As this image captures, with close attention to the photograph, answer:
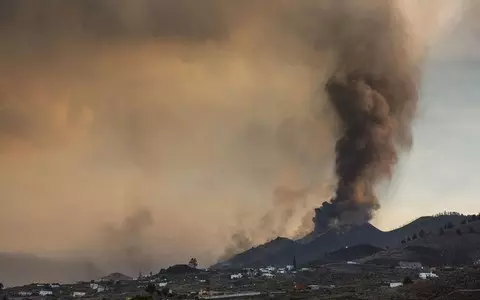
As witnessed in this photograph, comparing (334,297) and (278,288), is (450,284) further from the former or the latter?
(278,288)

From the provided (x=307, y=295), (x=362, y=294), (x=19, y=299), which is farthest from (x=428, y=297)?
(x=19, y=299)

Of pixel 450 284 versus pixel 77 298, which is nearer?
pixel 450 284

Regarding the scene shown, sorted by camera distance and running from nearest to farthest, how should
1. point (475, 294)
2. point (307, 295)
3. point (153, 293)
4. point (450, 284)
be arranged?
1. point (475, 294)
2. point (450, 284)
3. point (307, 295)
4. point (153, 293)

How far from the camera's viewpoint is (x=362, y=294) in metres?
136

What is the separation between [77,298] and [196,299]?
5799cm

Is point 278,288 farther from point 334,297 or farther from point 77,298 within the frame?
point 77,298

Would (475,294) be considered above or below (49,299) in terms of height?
below

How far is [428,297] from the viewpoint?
11988cm

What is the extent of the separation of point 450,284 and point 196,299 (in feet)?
200

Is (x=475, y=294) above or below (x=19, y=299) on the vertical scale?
below

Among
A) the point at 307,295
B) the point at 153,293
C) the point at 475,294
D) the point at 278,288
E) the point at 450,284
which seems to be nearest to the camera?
the point at 475,294

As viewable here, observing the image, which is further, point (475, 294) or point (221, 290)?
point (221, 290)

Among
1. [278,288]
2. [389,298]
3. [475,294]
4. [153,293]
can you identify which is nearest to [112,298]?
[153,293]

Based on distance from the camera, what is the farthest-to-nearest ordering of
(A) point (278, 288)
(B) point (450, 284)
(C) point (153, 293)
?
1. (A) point (278, 288)
2. (C) point (153, 293)
3. (B) point (450, 284)
